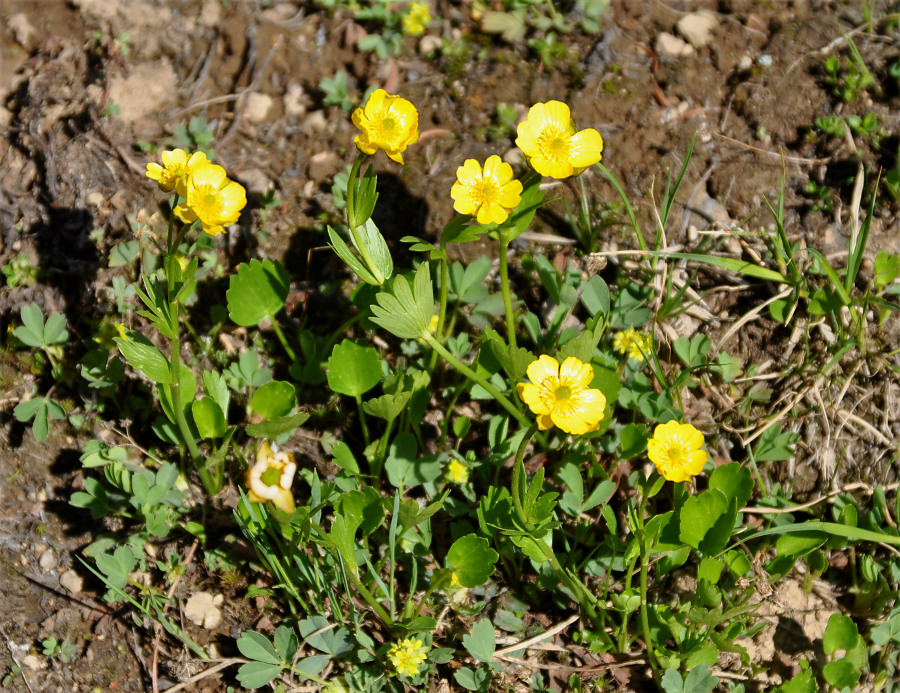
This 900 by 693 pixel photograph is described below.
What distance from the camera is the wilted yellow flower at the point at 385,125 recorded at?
6.93 feet

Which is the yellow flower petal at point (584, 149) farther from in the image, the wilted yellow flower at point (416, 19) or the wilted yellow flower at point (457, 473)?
the wilted yellow flower at point (416, 19)

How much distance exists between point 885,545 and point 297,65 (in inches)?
114

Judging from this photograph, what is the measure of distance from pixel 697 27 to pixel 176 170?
228 cm

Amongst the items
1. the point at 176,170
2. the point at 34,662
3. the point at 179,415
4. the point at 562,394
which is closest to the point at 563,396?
the point at 562,394

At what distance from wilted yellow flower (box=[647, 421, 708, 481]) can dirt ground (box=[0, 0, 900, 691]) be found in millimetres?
511

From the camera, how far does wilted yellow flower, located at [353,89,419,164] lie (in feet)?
6.93

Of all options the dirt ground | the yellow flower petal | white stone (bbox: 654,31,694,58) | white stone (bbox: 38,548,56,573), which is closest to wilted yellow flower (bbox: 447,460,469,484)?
the dirt ground

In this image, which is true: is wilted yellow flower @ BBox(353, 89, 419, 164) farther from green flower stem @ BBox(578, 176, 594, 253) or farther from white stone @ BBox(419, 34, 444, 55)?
white stone @ BBox(419, 34, 444, 55)

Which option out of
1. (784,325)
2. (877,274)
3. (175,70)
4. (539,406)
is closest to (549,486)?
(539,406)

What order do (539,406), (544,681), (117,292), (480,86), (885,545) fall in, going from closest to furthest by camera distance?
(539,406)
(544,681)
(885,545)
(117,292)
(480,86)

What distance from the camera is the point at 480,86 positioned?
10.4ft

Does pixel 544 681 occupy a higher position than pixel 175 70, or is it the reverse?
pixel 175 70

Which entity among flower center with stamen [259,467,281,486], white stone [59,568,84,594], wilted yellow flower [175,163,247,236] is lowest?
white stone [59,568,84,594]

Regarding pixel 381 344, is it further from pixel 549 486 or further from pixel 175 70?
pixel 175 70
